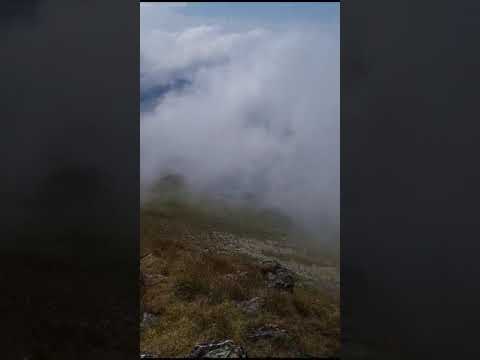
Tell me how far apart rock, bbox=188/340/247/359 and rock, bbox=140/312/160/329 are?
0.52 meters

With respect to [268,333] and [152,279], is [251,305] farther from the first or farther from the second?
[152,279]

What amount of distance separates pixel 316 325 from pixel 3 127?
11.3 feet

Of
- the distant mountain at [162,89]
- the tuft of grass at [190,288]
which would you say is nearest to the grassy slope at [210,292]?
the tuft of grass at [190,288]

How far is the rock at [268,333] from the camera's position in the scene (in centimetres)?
363

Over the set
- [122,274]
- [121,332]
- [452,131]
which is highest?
[452,131]

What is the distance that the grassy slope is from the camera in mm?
3680

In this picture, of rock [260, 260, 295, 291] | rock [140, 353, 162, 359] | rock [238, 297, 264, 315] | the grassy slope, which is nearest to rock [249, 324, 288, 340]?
the grassy slope

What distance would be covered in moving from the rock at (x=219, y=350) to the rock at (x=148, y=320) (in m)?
0.52

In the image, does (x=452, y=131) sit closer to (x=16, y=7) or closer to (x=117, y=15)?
(x=117, y=15)

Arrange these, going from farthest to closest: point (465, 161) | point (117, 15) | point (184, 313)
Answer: point (184, 313) → point (117, 15) → point (465, 161)

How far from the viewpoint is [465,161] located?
9.53 feet

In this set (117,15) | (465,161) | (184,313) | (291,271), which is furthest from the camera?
(291,271)

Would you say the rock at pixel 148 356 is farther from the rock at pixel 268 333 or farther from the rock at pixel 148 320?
the rock at pixel 268 333

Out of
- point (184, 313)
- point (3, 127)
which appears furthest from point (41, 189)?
point (184, 313)
